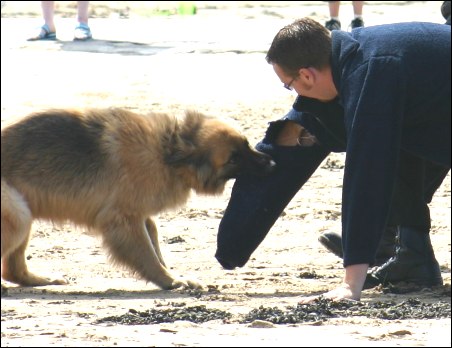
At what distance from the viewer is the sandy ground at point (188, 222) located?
560cm

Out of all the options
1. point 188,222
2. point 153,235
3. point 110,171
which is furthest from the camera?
point 188,222

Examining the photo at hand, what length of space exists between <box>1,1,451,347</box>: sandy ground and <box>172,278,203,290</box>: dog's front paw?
0.07 m

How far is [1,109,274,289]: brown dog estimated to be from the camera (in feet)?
23.5

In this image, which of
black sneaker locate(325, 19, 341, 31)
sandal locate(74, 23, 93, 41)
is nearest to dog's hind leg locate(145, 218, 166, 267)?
black sneaker locate(325, 19, 341, 31)

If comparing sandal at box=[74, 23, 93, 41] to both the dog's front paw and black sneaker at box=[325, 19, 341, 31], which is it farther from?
the dog's front paw

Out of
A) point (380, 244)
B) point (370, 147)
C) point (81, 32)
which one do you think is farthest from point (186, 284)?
point (81, 32)

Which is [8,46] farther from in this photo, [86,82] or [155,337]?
[155,337]

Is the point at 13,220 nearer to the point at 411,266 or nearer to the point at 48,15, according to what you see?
the point at 411,266

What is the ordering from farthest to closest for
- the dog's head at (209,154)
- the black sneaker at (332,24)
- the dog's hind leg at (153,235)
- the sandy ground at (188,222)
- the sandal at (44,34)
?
1. the sandal at (44,34)
2. the black sneaker at (332,24)
3. the dog's hind leg at (153,235)
4. the dog's head at (209,154)
5. the sandy ground at (188,222)

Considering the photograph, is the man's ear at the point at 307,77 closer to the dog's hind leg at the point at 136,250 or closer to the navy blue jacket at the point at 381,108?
the navy blue jacket at the point at 381,108

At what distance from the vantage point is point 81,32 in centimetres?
1487

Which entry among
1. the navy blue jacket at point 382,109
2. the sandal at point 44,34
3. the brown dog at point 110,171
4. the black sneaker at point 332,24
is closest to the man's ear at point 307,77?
the navy blue jacket at point 382,109

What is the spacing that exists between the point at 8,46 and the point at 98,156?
25.4ft

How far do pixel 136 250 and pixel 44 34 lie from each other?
26.7ft
